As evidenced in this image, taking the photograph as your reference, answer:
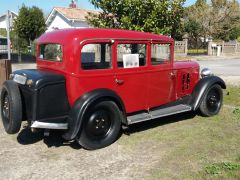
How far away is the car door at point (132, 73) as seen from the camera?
5.46 meters

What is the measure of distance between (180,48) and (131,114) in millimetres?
22941

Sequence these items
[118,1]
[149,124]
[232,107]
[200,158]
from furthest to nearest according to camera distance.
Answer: [118,1] → [232,107] → [149,124] → [200,158]

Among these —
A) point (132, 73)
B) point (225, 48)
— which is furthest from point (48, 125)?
point (225, 48)

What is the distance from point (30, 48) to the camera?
103 ft

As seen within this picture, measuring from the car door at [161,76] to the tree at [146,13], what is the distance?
3621mm

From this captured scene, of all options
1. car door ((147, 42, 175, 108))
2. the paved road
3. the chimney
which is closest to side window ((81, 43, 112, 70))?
car door ((147, 42, 175, 108))

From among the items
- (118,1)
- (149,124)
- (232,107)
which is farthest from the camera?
(118,1)

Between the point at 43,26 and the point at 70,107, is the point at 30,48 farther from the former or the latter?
the point at 70,107

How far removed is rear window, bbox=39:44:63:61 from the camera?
Answer: 17.6 ft

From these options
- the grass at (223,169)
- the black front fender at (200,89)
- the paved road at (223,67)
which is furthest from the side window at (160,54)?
the paved road at (223,67)

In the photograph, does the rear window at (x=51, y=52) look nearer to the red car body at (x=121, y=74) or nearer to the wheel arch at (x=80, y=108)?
the red car body at (x=121, y=74)

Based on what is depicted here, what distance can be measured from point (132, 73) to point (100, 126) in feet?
3.57

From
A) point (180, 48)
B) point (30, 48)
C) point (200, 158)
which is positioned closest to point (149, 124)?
point (200, 158)

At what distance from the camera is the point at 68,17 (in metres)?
34.3
